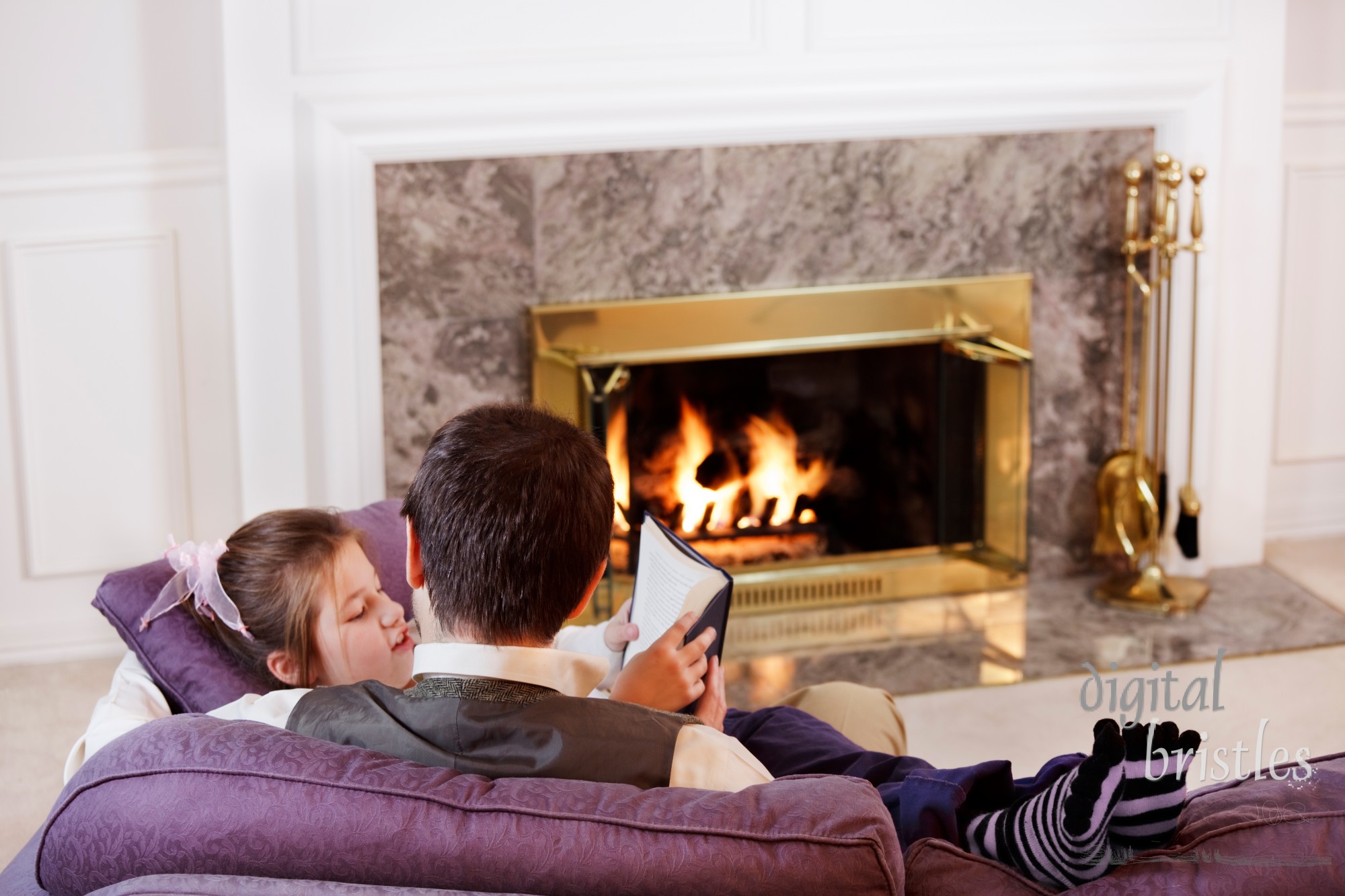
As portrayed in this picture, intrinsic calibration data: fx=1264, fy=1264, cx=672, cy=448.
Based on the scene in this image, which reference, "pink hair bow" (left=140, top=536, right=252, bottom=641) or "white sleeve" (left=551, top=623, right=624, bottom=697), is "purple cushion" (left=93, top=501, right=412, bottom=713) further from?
A: "white sleeve" (left=551, top=623, right=624, bottom=697)

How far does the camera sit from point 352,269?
2.89 metres

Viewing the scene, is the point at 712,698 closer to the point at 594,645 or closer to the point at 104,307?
the point at 594,645

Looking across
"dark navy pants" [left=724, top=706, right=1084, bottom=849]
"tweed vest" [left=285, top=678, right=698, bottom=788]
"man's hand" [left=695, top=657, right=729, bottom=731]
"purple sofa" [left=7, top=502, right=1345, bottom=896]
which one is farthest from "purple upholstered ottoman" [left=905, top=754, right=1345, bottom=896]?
"man's hand" [left=695, top=657, right=729, bottom=731]

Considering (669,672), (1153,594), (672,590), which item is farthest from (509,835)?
(1153,594)

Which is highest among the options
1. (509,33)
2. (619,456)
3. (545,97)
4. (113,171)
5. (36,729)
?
(509,33)

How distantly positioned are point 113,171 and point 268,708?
6.40 feet

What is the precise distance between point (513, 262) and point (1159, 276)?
5.30 feet

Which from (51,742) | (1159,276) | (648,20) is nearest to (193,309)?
(51,742)

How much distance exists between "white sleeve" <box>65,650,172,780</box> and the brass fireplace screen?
1434 millimetres

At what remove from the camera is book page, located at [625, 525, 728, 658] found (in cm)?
134

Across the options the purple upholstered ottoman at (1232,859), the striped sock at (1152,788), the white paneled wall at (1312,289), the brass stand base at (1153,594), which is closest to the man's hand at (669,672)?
the purple upholstered ottoman at (1232,859)

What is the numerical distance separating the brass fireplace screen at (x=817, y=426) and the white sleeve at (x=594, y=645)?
1230mm

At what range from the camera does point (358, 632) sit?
1.71 meters

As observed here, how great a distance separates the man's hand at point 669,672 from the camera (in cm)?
133
